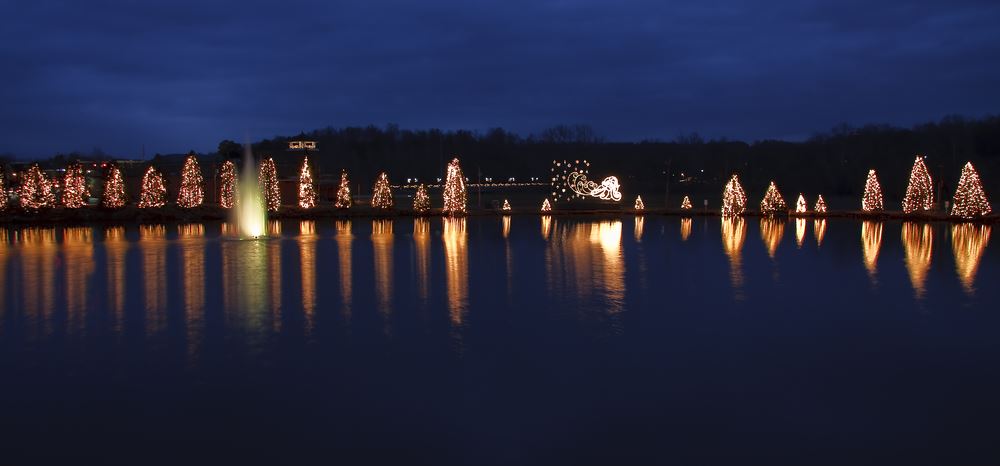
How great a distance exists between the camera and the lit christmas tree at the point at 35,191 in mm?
33875

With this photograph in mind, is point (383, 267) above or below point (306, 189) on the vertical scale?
below

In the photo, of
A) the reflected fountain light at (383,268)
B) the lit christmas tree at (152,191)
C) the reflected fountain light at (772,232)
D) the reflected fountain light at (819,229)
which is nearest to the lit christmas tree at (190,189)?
the lit christmas tree at (152,191)

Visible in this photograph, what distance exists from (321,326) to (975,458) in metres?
7.39

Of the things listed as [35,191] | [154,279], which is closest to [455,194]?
[35,191]

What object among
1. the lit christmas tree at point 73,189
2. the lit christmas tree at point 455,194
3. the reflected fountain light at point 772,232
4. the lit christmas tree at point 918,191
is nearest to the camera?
the reflected fountain light at point 772,232

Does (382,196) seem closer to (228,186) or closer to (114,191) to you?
(228,186)

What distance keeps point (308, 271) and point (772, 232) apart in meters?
17.2

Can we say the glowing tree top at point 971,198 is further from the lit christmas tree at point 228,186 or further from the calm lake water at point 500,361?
the lit christmas tree at point 228,186

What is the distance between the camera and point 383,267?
52.5ft

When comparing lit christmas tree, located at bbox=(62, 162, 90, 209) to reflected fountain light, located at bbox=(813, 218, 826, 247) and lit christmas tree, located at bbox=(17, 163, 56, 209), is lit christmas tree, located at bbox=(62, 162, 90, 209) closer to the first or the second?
lit christmas tree, located at bbox=(17, 163, 56, 209)

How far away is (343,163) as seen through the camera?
82.3 meters

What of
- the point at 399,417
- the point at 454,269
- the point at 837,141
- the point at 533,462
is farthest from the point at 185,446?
the point at 837,141

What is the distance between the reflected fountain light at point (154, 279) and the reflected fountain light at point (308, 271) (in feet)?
6.38

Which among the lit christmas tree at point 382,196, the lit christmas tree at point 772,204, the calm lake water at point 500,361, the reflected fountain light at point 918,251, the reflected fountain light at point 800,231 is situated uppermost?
the lit christmas tree at point 382,196
